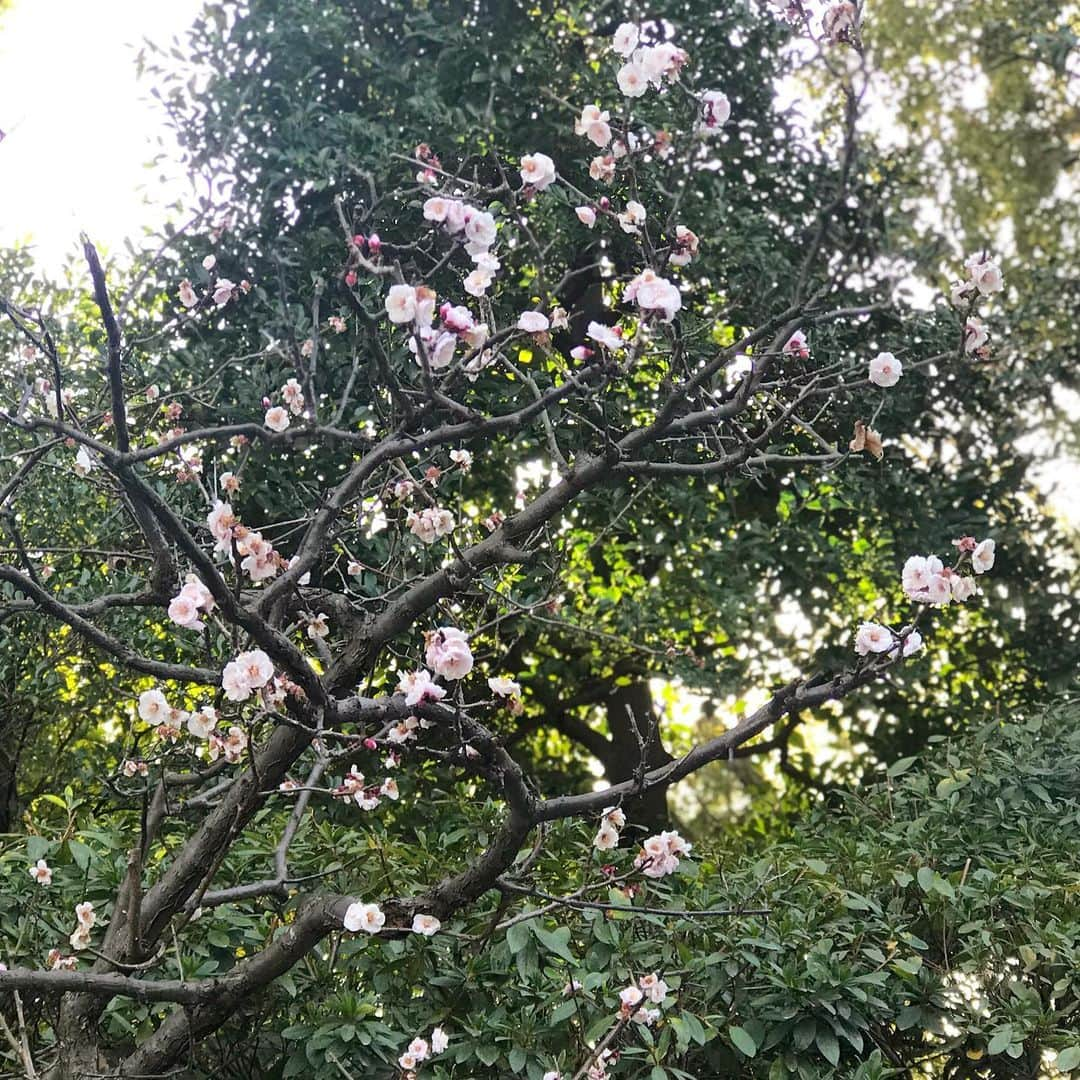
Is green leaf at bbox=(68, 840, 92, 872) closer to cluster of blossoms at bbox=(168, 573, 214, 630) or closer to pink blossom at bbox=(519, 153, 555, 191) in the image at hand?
cluster of blossoms at bbox=(168, 573, 214, 630)

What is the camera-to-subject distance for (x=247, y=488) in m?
4.14

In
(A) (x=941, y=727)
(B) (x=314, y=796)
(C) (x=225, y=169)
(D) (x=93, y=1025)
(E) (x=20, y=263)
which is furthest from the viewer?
(A) (x=941, y=727)

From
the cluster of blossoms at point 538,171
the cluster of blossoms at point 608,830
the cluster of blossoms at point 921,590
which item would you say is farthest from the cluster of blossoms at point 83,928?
the cluster of blossoms at point 538,171

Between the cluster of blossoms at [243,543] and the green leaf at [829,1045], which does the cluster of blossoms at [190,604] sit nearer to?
the cluster of blossoms at [243,543]

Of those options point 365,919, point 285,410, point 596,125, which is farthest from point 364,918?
point 596,125

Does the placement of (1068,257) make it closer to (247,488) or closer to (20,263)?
(247,488)

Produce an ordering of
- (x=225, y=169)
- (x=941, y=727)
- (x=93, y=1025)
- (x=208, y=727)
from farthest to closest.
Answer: (x=941, y=727) → (x=225, y=169) → (x=93, y=1025) → (x=208, y=727)

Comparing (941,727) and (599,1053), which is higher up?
(941,727)

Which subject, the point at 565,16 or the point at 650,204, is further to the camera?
the point at 565,16

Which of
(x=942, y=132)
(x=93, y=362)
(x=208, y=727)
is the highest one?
(x=942, y=132)

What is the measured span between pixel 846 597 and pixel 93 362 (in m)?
3.47

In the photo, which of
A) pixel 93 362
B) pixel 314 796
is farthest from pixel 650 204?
pixel 314 796

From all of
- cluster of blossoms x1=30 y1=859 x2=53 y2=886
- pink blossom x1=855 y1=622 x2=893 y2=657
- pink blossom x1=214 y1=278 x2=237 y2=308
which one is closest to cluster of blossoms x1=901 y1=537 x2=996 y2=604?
pink blossom x1=855 y1=622 x2=893 y2=657

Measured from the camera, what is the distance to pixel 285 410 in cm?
261
